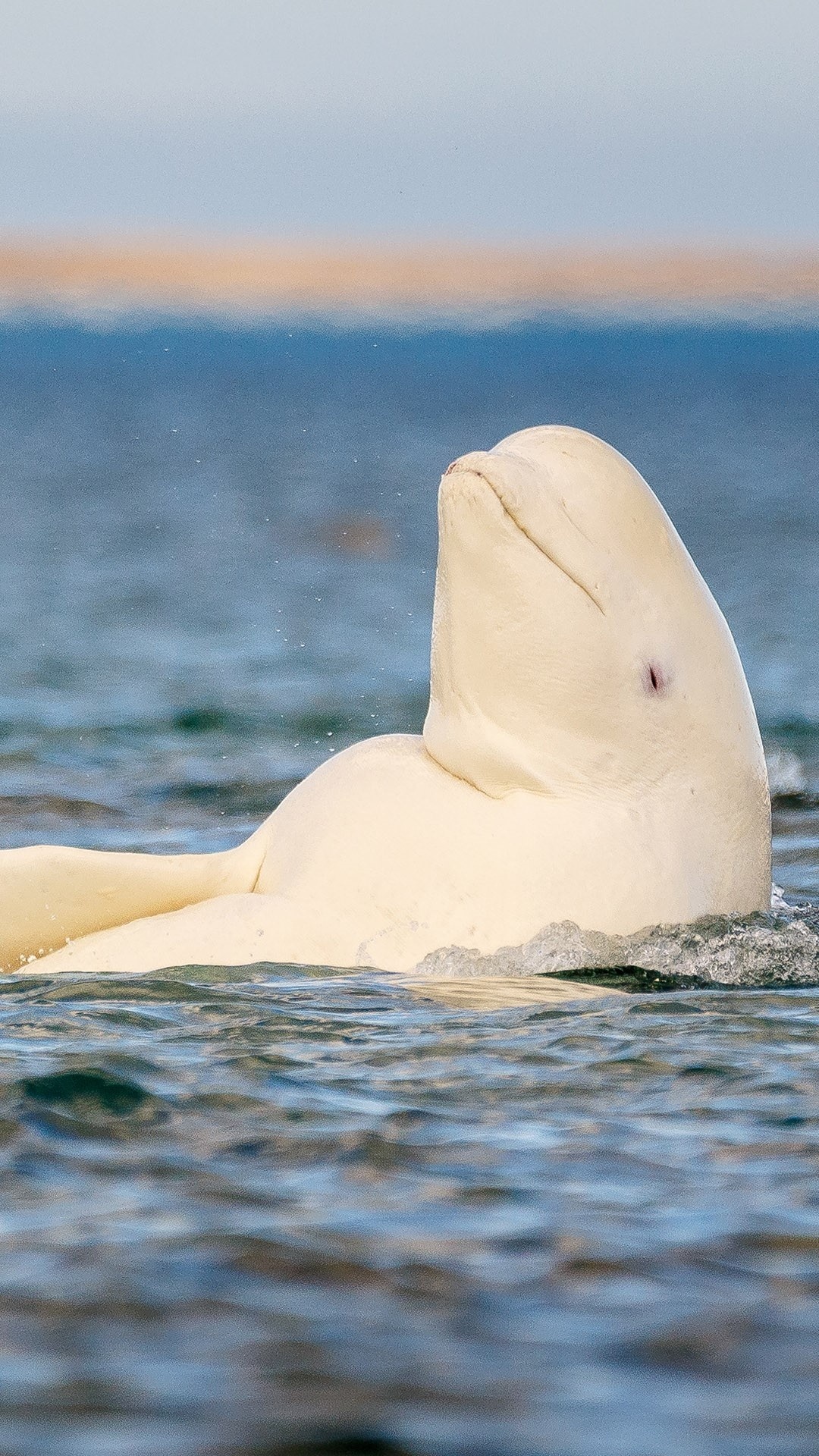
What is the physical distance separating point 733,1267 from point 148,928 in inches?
127

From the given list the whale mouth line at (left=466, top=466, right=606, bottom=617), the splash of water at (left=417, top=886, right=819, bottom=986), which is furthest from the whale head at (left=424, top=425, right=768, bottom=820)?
the splash of water at (left=417, top=886, right=819, bottom=986)

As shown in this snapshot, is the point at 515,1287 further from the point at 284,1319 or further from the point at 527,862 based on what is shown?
the point at 527,862

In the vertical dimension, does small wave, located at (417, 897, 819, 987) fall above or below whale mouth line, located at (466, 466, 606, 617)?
below

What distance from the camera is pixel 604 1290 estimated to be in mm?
4586

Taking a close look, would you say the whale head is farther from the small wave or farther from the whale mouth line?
the small wave

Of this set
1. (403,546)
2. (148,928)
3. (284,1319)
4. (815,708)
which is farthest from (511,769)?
(403,546)

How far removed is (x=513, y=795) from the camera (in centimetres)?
739

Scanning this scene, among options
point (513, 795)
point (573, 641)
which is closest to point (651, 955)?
point (513, 795)

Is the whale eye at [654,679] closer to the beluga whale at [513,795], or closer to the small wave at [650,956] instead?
the beluga whale at [513,795]

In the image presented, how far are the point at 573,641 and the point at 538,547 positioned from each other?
337 millimetres

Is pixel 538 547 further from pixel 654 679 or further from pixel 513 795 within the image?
pixel 513 795

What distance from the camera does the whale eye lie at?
746 centimetres

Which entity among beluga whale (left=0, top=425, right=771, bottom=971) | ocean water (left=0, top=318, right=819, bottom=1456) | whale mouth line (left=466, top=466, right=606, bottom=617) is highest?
whale mouth line (left=466, top=466, right=606, bottom=617)

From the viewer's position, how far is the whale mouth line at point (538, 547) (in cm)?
721
